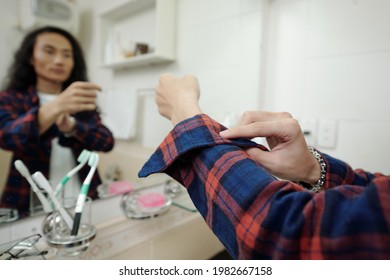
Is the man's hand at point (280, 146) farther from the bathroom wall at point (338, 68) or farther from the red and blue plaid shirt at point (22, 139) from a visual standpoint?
the red and blue plaid shirt at point (22, 139)

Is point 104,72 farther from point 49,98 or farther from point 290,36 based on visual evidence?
point 290,36

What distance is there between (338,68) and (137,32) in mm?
570

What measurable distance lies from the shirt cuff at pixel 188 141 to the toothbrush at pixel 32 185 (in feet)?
0.99

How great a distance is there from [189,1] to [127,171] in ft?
1.87

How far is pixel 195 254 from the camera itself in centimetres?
79

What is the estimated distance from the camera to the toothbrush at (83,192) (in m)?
0.51

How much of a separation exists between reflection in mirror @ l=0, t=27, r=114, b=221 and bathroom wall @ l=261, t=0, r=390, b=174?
56 centimetres

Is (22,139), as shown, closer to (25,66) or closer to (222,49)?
(25,66)

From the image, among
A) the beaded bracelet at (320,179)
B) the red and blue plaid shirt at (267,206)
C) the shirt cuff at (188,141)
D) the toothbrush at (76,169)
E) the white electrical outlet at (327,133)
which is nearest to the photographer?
the red and blue plaid shirt at (267,206)

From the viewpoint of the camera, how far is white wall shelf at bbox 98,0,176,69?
24.4 inches

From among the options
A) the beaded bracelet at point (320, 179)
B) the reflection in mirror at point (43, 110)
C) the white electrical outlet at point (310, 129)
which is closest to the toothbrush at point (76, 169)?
the reflection in mirror at point (43, 110)

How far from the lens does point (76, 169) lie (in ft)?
1.86

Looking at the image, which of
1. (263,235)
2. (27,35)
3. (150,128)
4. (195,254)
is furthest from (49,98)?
(195,254)

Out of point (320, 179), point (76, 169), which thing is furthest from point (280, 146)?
point (76, 169)
